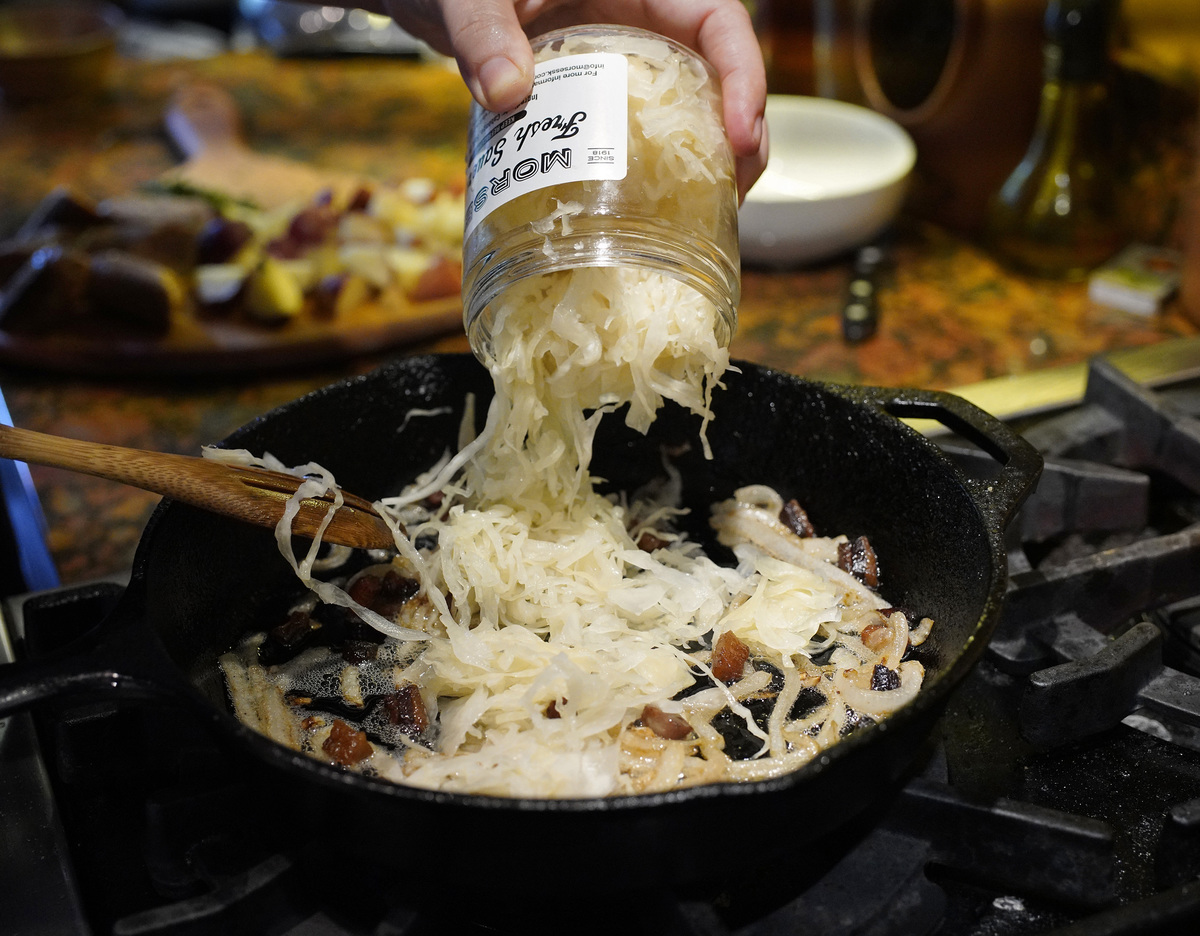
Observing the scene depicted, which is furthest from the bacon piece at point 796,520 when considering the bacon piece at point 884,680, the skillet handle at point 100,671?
the skillet handle at point 100,671

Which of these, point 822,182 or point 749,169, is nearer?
point 749,169

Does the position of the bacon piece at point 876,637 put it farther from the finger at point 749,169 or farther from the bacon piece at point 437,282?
the bacon piece at point 437,282

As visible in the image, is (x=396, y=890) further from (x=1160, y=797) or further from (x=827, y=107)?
(x=827, y=107)

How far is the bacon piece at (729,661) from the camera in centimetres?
138

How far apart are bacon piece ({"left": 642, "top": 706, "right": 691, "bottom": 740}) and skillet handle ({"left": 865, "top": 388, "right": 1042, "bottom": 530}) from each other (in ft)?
1.47

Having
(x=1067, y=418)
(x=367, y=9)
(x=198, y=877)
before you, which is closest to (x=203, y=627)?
(x=198, y=877)

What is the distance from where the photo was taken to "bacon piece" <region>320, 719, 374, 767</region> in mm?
1219

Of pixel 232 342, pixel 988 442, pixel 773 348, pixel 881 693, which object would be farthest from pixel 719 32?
pixel 232 342

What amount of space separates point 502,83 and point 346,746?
0.83 metres

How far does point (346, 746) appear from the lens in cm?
123

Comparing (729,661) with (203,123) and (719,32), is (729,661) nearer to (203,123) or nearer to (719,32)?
(719,32)

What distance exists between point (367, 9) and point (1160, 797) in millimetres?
1865

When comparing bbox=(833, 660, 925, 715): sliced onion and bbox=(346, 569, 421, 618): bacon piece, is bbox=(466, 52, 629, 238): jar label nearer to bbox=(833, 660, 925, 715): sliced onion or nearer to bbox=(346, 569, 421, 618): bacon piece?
bbox=(346, 569, 421, 618): bacon piece

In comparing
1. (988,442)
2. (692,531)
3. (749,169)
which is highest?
(749,169)
